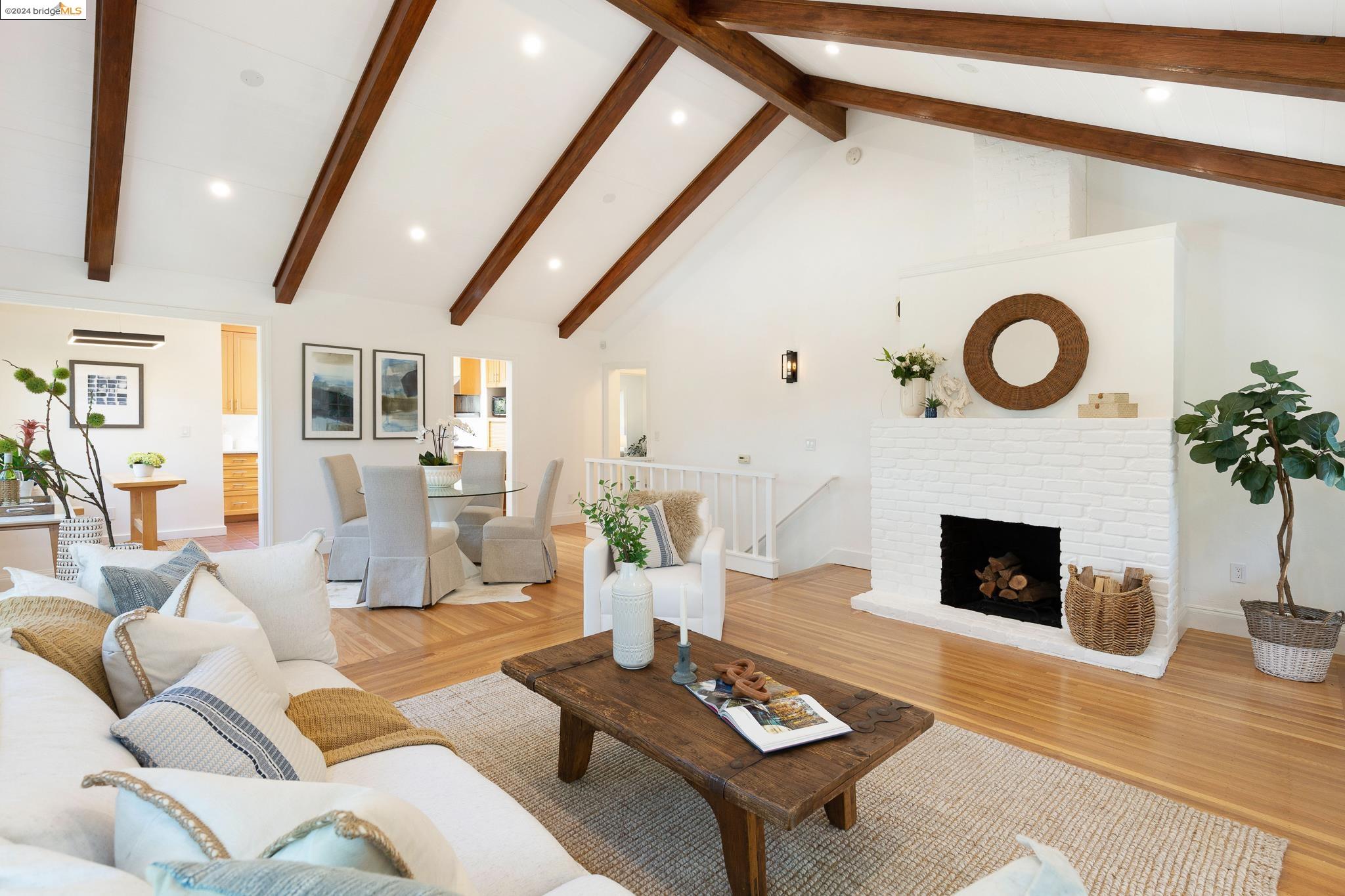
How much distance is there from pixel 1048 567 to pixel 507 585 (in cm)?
379

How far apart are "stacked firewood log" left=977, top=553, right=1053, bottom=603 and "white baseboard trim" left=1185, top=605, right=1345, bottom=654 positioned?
810mm

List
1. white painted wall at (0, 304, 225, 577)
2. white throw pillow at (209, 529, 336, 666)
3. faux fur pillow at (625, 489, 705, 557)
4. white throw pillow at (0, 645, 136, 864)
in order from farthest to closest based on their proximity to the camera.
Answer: white painted wall at (0, 304, 225, 577)
faux fur pillow at (625, 489, 705, 557)
white throw pillow at (209, 529, 336, 666)
white throw pillow at (0, 645, 136, 864)

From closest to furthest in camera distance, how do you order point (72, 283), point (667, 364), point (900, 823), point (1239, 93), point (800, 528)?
point (900, 823) < point (1239, 93) < point (72, 283) < point (800, 528) < point (667, 364)

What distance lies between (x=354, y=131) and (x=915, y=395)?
13.5 ft

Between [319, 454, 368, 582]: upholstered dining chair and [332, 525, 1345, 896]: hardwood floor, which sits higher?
[319, 454, 368, 582]: upholstered dining chair

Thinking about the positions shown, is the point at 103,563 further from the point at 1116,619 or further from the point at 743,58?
the point at 743,58

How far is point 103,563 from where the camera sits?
2035 mm

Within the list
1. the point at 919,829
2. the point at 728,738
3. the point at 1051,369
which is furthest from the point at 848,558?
the point at 728,738

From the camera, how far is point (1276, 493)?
12.3 feet

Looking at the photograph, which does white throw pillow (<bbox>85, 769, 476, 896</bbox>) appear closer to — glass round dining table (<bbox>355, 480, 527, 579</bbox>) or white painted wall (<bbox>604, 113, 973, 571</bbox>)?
glass round dining table (<bbox>355, 480, 527, 579</bbox>)

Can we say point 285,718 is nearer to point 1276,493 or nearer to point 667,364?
point 1276,493

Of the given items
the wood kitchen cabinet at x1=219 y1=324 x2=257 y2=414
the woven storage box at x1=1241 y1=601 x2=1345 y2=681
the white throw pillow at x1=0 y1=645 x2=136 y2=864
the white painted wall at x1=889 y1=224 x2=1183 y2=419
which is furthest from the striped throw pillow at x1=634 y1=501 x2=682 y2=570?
the wood kitchen cabinet at x1=219 y1=324 x2=257 y2=414

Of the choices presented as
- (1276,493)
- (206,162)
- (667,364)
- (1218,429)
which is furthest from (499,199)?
(1276,493)

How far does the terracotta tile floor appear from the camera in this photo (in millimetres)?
6816
